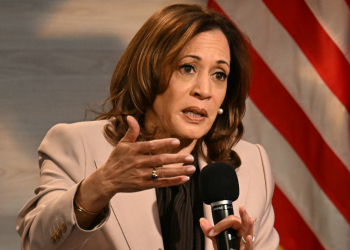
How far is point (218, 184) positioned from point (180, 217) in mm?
464

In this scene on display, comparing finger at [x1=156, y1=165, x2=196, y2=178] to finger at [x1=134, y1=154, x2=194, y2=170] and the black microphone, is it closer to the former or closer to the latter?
finger at [x1=134, y1=154, x2=194, y2=170]

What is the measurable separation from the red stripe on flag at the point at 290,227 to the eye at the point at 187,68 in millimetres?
991

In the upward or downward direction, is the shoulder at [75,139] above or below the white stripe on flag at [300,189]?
above

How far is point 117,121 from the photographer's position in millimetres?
1561

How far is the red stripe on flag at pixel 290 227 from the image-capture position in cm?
224

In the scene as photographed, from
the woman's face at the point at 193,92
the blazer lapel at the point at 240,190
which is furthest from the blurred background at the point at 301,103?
the woman's face at the point at 193,92

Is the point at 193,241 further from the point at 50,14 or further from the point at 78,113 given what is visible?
the point at 50,14

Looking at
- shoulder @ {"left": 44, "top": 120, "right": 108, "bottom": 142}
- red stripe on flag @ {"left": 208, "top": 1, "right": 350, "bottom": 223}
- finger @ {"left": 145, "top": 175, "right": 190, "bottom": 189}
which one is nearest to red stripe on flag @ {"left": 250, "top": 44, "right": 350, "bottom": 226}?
red stripe on flag @ {"left": 208, "top": 1, "right": 350, "bottom": 223}

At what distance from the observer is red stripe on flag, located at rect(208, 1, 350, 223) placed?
2242 mm

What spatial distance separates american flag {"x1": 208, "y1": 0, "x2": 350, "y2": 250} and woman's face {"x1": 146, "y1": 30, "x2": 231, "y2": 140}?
0.75 m

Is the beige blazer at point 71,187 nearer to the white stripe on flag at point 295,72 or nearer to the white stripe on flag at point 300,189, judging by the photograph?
the white stripe on flag at point 300,189

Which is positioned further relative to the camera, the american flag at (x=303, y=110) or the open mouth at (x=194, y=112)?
the american flag at (x=303, y=110)

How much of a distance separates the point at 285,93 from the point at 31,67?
3.83ft

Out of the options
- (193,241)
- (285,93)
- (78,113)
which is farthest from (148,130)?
(285,93)
